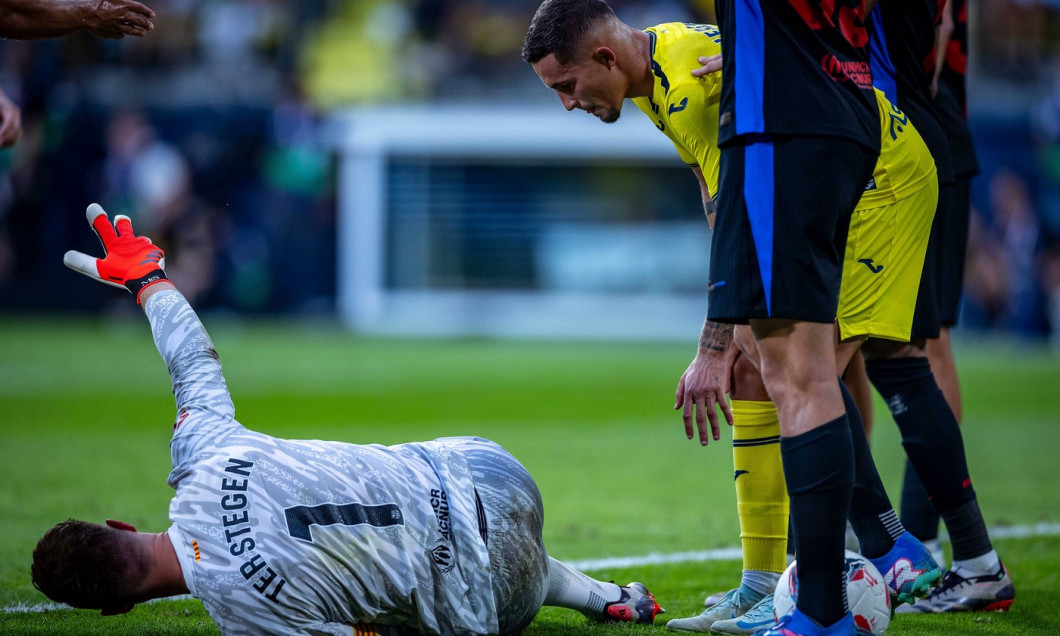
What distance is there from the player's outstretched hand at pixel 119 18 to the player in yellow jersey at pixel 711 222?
4.75ft

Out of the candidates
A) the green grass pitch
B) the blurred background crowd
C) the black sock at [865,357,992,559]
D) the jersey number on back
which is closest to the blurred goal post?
the blurred background crowd

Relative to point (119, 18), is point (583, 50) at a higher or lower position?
lower

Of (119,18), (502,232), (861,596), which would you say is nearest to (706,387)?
(861,596)

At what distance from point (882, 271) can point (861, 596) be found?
88cm

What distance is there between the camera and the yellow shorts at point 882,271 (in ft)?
10.6

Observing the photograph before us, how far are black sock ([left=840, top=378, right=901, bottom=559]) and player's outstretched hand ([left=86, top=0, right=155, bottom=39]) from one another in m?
2.72

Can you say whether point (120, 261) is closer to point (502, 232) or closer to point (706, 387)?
point (706, 387)

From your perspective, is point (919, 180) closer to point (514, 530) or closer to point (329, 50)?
point (514, 530)

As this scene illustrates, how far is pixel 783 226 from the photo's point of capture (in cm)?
277

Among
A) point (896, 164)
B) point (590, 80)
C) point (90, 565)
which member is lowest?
point (90, 565)

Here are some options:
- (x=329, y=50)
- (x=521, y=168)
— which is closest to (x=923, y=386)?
(x=521, y=168)

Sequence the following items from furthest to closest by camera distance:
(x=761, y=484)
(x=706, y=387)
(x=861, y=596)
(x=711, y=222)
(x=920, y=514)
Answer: (x=920, y=514), (x=761, y=484), (x=706, y=387), (x=711, y=222), (x=861, y=596)

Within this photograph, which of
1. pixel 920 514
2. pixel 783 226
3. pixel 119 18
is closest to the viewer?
pixel 783 226

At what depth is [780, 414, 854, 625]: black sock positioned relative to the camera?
2846 mm
